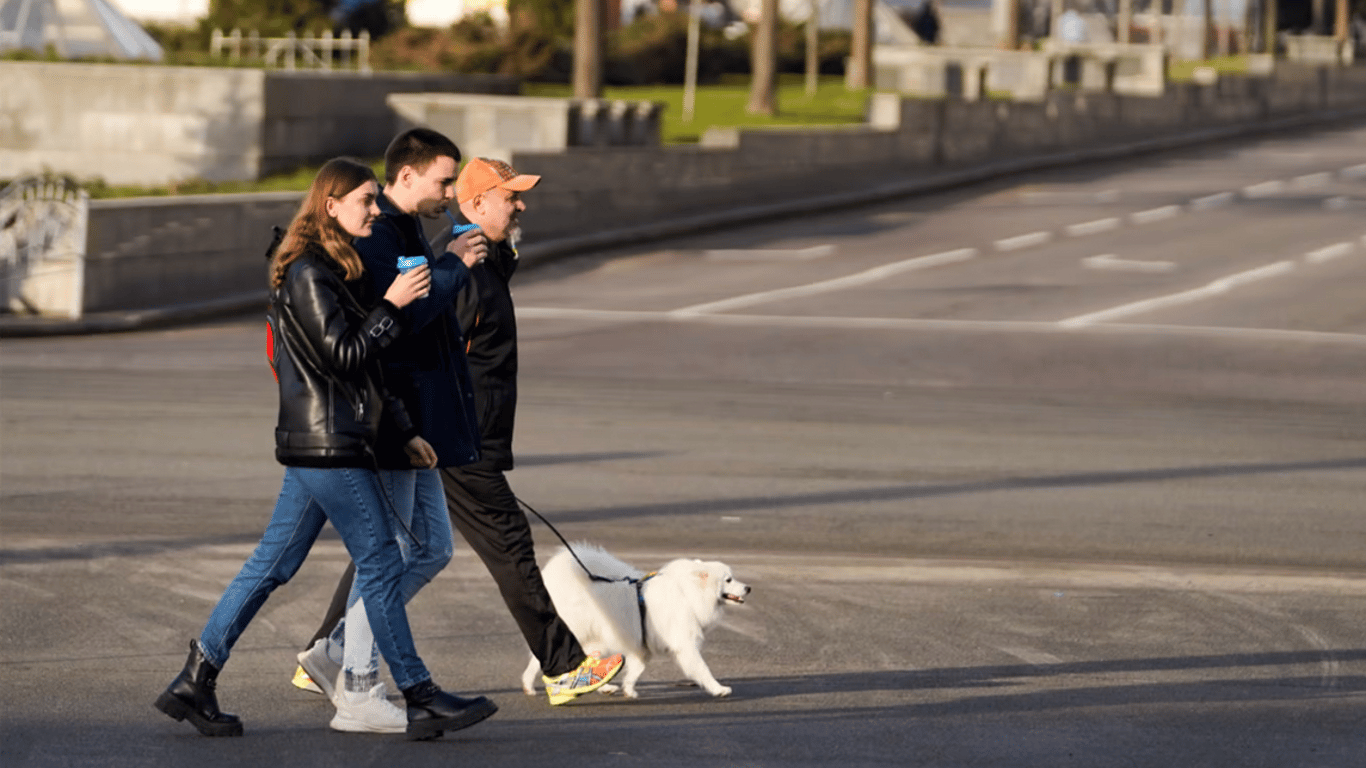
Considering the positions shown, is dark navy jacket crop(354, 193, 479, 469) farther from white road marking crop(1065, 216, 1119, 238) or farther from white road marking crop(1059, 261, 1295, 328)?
white road marking crop(1065, 216, 1119, 238)

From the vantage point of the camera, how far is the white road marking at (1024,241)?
27078 mm

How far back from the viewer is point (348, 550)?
610cm

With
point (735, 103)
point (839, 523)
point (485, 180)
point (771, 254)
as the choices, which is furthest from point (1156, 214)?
point (485, 180)

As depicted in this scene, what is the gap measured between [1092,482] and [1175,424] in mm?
2913

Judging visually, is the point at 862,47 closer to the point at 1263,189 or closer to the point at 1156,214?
the point at 1263,189

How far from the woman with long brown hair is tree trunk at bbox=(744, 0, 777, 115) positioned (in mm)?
31093

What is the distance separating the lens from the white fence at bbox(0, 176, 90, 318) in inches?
782

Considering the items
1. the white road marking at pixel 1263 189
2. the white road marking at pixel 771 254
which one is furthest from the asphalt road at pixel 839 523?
the white road marking at pixel 1263 189

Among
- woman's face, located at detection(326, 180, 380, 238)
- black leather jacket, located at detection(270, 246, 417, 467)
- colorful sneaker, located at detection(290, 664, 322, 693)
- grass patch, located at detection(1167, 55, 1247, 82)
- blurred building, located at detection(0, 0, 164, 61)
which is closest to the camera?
black leather jacket, located at detection(270, 246, 417, 467)

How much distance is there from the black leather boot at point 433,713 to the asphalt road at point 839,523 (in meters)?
0.08

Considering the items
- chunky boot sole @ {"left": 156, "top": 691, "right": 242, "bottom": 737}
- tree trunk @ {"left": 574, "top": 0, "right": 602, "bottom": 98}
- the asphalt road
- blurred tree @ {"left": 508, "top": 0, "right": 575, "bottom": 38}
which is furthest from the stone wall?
chunky boot sole @ {"left": 156, "top": 691, "right": 242, "bottom": 737}

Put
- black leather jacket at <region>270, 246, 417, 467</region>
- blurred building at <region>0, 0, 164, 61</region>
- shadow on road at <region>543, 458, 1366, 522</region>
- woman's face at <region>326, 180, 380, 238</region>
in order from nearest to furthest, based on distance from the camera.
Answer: black leather jacket at <region>270, 246, 417, 467</region>
woman's face at <region>326, 180, 380, 238</region>
shadow on road at <region>543, 458, 1366, 522</region>
blurred building at <region>0, 0, 164, 61</region>

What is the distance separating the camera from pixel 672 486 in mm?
11281

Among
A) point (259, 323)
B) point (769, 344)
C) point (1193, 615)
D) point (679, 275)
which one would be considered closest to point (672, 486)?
point (1193, 615)
